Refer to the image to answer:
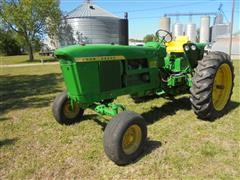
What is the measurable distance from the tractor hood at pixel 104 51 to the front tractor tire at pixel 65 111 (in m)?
Result: 1.37

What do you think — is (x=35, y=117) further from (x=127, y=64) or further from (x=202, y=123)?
(x=202, y=123)

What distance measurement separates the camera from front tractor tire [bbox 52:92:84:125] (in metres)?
5.95

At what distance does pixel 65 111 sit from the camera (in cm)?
608

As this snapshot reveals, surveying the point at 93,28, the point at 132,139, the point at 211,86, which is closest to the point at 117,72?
the point at 132,139

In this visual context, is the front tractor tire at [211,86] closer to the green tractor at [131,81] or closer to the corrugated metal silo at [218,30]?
the green tractor at [131,81]

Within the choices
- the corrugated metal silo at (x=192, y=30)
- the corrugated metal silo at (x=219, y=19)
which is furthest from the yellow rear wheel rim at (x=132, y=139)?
the corrugated metal silo at (x=219, y=19)

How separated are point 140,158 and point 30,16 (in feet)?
99.9

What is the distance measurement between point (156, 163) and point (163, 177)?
37 cm

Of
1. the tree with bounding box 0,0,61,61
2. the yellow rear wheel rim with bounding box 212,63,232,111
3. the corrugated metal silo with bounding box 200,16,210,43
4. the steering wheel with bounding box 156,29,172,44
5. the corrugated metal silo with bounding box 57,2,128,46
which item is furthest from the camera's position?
the corrugated metal silo with bounding box 200,16,210,43

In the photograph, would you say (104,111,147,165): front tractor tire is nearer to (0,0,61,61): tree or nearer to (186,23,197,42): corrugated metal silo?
(0,0,61,61): tree

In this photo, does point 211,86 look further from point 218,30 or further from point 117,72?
point 218,30

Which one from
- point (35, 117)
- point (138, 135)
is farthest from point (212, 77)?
point (35, 117)

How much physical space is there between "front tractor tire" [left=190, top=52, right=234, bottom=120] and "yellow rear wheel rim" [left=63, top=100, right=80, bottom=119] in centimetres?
240

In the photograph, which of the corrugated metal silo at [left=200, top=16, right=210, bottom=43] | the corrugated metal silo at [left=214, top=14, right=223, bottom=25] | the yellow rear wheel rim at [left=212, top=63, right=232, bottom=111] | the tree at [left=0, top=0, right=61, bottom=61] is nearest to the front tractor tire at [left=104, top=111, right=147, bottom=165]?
the yellow rear wheel rim at [left=212, top=63, right=232, bottom=111]
